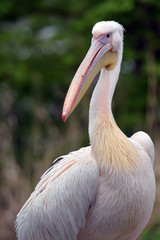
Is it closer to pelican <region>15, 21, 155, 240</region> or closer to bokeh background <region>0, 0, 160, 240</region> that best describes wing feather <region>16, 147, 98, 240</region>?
pelican <region>15, 21, 155, 240</region>

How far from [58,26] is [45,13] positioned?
394mm

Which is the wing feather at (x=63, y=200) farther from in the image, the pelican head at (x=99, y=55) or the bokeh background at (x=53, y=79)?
the bokeh background at (x=53, y=79)

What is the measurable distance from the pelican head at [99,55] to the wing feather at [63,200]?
1.71ft

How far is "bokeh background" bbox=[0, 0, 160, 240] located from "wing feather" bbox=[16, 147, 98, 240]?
2663 mm

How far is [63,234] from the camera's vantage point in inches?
153

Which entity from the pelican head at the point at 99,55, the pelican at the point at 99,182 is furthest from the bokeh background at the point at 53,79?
the pelican head at the point at 99,55

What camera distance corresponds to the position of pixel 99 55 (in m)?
3.80

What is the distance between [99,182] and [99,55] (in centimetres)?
91

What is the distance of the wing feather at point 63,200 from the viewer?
3742 mm

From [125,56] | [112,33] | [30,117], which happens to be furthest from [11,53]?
[112,33]

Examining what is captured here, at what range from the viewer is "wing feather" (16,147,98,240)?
3.74 metres

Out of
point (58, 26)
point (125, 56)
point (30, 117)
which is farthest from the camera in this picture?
point (30, 117)

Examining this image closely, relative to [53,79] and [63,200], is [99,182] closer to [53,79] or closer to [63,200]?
[63,200]

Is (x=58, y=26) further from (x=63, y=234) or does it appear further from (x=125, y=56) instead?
(x=63, y=234)
